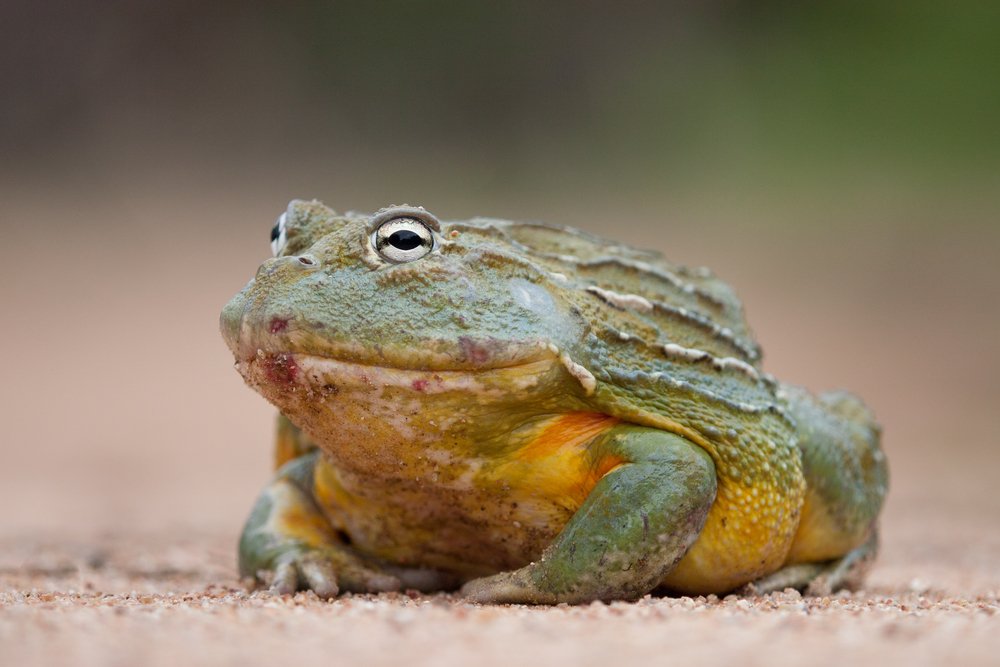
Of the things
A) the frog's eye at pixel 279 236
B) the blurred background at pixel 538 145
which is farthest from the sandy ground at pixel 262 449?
the frog's eye at pixel 279 236

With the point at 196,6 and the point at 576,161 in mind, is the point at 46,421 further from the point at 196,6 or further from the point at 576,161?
the point at 576,161

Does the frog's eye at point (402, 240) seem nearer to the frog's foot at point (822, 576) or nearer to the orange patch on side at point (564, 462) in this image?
the orange patch on side at point (564, 462)

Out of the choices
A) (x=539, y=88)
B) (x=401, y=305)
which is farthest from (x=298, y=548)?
(x=539, y=88)

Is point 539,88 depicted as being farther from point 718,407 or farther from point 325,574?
point 325,574

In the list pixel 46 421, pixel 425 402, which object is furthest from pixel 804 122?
pixel 425 402

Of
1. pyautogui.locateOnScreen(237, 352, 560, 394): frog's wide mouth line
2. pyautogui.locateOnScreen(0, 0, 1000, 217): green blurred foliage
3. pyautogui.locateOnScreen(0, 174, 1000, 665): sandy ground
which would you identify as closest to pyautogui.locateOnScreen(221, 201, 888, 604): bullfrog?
pyautogui.locateOnScreen(237, 352, 560, 394): frog's wide mouth line

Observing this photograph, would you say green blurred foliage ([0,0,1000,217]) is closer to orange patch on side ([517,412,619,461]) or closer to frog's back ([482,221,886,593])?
frog's back ([482,221,886,593])
